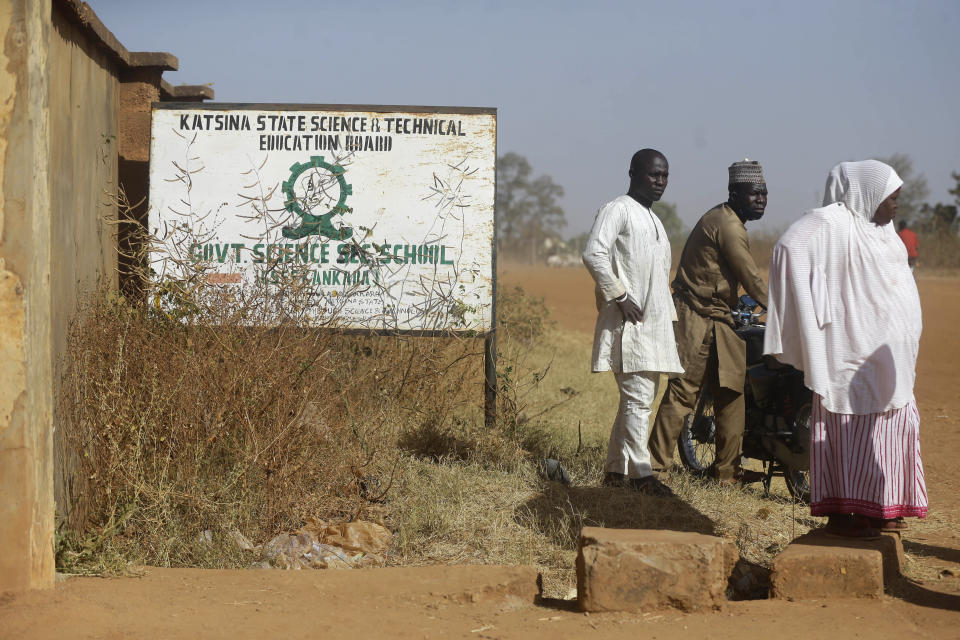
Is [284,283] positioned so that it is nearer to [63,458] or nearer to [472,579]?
[63,458]

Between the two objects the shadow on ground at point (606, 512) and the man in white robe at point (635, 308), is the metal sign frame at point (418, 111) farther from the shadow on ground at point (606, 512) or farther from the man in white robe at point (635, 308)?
the shadow on ground at point (606, 512)

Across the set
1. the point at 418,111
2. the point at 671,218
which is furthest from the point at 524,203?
the point at 418,111

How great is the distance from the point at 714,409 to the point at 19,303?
4082 millimetres

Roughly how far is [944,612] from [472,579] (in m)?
1.87

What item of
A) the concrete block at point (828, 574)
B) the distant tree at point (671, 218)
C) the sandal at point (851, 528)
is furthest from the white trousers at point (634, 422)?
the distant tree at point (671, 218)

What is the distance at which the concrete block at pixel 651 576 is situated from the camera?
3740 mm

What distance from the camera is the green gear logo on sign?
651 cm

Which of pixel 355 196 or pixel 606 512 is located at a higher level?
pixel 355 196

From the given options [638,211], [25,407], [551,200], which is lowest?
[25,407]

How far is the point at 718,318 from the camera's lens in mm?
5891

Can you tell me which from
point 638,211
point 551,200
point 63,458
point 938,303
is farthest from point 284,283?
point 551,200

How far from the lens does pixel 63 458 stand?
4.44m

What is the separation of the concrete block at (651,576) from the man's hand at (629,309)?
1860 mm

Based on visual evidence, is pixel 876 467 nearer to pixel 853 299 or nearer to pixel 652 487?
pixel 853 299
